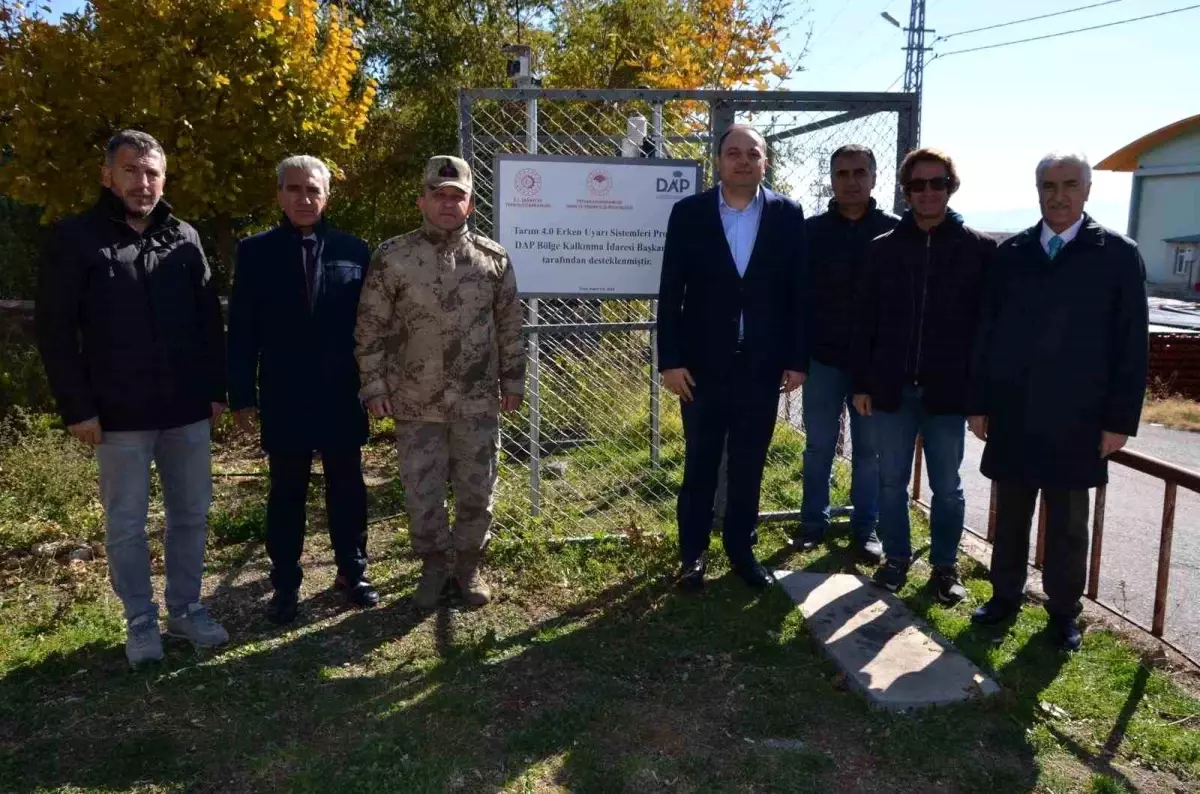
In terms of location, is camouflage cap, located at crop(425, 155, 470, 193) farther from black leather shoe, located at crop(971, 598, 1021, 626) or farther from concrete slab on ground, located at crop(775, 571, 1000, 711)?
black leather shoe, located at crop(971, 598, 1021, 626)

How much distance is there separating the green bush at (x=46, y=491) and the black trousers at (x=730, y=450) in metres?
3.50

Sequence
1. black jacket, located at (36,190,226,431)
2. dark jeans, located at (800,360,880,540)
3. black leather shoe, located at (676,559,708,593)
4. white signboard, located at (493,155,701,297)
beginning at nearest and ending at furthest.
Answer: black jacket, located at (36,190,226,431), black leather shoe, located at (676,559,708,593), white signboard, located at (493,155,701,297), dark jeans, located at (800,360,880,540)

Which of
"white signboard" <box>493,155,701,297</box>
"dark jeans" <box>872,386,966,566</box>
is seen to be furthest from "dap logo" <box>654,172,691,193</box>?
"dark jeans" <box>872,386,966,566</box>

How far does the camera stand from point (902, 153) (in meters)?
4.75

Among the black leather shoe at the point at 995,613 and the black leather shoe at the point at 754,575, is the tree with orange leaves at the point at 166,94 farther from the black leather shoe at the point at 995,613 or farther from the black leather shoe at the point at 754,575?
the black leather shoe at the point at 995,613

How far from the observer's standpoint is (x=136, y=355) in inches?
130

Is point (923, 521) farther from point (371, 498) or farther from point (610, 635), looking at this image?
point (371, 498)

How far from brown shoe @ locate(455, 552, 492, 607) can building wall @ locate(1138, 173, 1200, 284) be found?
4357 centimetres

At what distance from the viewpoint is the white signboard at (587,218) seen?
440cm

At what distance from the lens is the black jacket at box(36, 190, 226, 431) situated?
3.18 m

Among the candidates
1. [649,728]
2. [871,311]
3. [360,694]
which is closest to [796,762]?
[649,728]

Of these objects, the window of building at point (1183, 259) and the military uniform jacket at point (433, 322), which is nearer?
the military uniform jacket at point (433, 322)

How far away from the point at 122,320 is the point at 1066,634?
158 inches

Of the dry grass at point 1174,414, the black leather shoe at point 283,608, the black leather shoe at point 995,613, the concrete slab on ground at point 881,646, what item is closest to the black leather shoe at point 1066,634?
the black leather shoe at point 995,613
